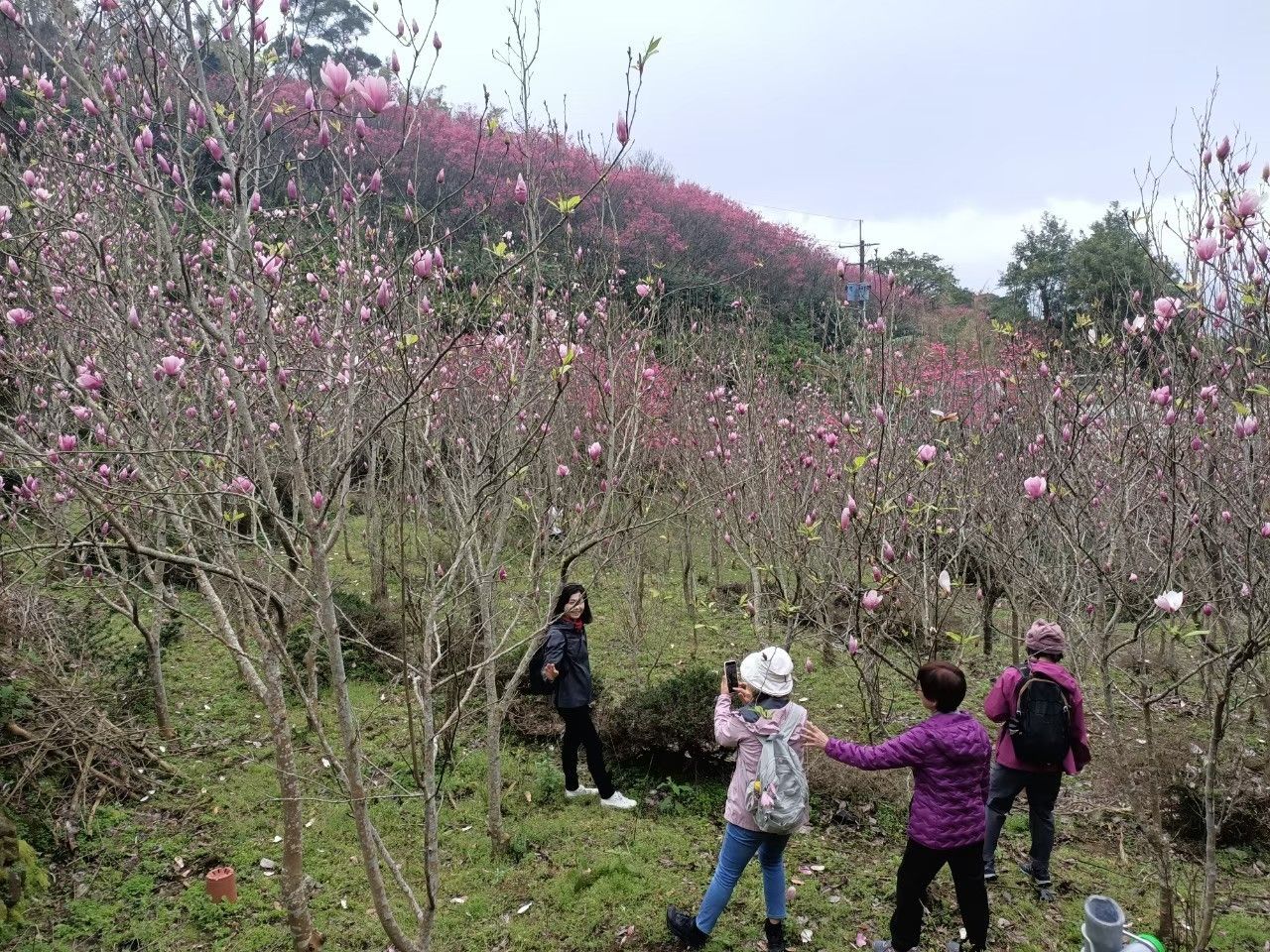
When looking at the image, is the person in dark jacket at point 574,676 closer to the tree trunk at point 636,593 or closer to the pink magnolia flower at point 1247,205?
the tree trunk at point 636,593

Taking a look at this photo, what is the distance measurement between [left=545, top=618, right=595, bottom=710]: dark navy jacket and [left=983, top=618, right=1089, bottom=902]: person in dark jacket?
6.98 feet

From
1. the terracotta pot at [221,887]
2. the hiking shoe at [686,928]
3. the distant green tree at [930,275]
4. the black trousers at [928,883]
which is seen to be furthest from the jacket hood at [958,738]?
the distant green tree at [930,275]

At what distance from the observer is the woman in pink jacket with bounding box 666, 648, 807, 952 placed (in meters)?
3.07

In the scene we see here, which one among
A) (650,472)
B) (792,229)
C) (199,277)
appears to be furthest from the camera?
(792,229)

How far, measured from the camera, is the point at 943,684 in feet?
9.62

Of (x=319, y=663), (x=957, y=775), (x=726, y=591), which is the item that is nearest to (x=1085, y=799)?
(x=957, y=775)

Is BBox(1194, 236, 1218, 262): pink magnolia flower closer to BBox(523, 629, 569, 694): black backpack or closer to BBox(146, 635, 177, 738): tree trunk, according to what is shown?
BBox(523, 629, 569, 694): black backpack

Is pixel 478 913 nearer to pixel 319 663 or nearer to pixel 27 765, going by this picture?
pixel 27 765

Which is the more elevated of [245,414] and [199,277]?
[199,277]

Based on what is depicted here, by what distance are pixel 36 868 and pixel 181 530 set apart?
211 centimetres

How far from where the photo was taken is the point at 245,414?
264 centimetres

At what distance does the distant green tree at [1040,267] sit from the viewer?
17.3 meters

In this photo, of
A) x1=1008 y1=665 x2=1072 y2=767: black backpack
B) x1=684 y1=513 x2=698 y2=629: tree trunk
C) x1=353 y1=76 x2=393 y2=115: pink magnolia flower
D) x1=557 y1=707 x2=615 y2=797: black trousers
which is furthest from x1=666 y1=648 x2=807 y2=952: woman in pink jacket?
x1=684 y1=513 x2=698 y2=629: tree trunk

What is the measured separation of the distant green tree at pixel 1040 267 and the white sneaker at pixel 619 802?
16110 mm
